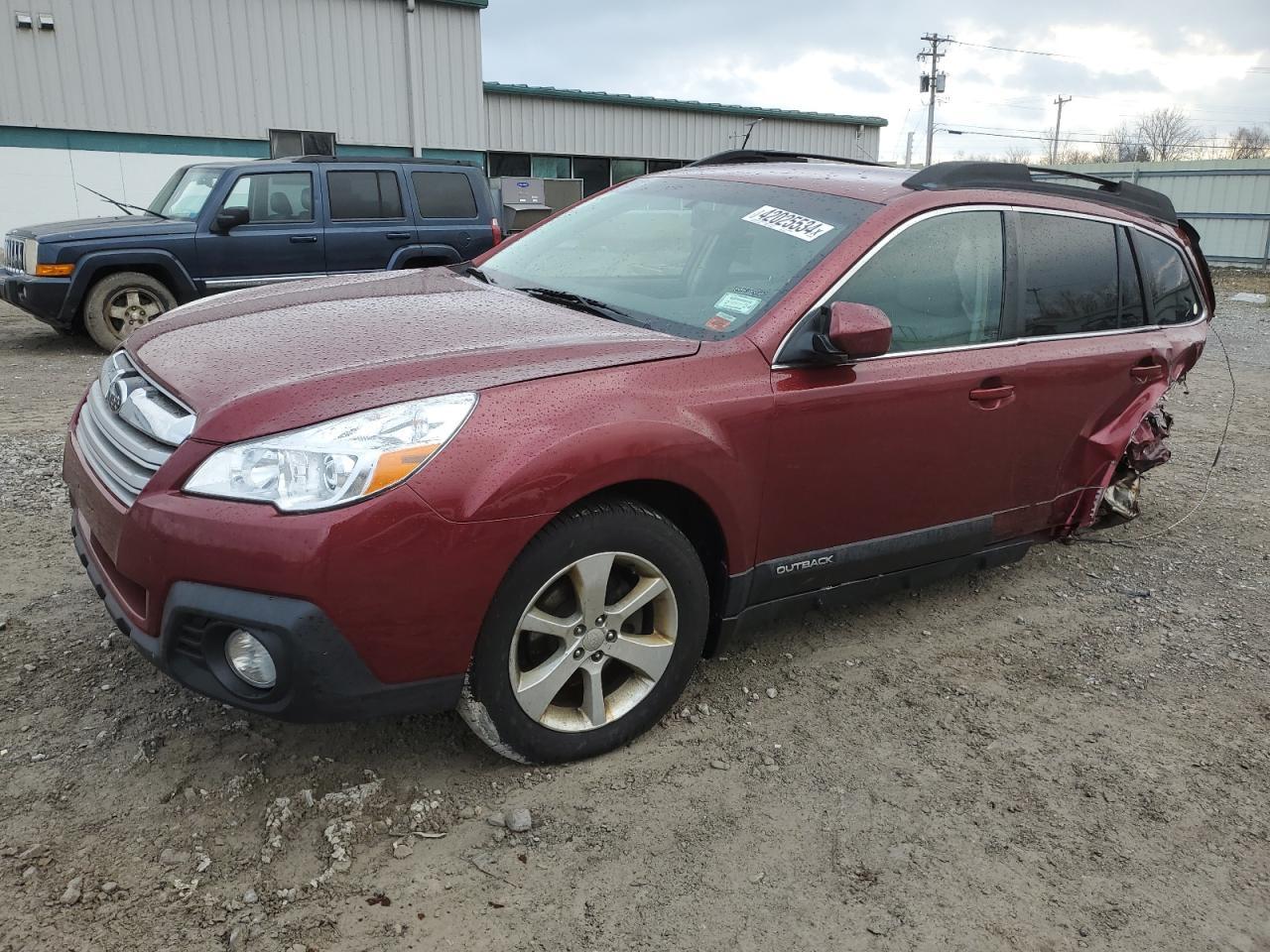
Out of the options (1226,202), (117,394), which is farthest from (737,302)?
(1226,202)

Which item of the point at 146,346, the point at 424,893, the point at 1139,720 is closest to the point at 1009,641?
the point at 1139,720

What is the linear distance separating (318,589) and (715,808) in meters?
1.21

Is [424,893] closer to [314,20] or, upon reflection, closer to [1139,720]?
[1139,720]

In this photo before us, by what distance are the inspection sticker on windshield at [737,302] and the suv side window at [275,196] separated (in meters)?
7.51

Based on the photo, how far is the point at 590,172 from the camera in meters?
23.4

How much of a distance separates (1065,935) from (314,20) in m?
18.3

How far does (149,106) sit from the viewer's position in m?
15.9

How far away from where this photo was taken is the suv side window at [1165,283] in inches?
162

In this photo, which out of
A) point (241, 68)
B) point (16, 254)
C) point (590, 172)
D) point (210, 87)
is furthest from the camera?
point (590, 172)

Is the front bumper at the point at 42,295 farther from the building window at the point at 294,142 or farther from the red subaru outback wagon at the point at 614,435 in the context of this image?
the building window at the point at 294,142

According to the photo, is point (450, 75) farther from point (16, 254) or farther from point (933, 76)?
point (933, 76)

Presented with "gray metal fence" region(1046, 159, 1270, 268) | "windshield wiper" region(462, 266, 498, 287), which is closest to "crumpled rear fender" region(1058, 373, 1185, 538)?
"windshield wiper" region(462, 266, 498, 287)

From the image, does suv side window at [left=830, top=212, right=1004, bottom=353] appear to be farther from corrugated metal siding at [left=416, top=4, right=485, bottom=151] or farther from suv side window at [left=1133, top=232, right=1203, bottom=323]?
corrugated metal siding at [left=416, top=4, right=485, bottom=151]

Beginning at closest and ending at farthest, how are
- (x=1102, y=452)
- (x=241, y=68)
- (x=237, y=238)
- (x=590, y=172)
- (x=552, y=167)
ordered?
(x=1102, y=452), (x=237, y=238), (x=241, y=68), (x=552, y=167), (x=590, y=172)
